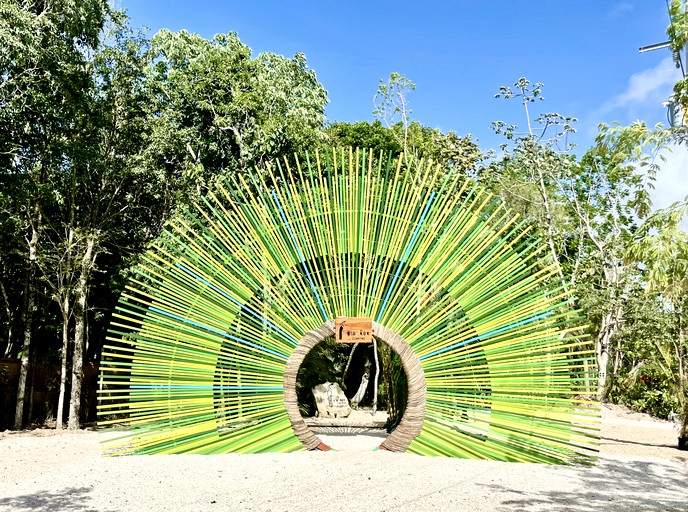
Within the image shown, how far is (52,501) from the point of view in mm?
4914

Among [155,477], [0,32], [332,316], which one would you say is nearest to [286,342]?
[332,316]

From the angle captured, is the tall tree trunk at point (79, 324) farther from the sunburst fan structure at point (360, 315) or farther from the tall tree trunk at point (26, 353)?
the sunburst fan structure at point (360, 315)

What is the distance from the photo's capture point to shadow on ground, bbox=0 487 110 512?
4711 millimetres

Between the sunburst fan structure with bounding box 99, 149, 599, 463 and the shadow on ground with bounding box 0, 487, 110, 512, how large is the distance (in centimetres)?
Answer: 141

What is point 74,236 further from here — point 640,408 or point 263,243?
point 640,408

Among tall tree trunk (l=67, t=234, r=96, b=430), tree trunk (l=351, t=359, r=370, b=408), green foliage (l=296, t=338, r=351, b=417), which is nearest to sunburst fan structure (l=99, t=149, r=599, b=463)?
tall tree trunk (l=67, t=234, r=96, b=430)

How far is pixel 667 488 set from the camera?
575 cm

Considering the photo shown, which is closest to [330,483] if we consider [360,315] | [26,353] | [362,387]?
[360,315]

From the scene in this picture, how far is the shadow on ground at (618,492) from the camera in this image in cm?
483

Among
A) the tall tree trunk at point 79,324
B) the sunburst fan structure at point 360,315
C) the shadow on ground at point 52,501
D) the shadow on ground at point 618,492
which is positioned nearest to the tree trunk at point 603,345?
the shadow on ground at point 618,492

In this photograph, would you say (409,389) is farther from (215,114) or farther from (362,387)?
(362,387)

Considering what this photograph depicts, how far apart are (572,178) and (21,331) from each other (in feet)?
41.0

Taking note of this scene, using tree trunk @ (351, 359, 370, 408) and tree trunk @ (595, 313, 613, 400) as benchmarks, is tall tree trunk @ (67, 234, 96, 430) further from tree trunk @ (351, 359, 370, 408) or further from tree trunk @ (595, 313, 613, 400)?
tree trunk @ (595, 313, 613, 400)

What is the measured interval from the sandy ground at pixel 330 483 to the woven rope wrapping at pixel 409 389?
0.55 feet
